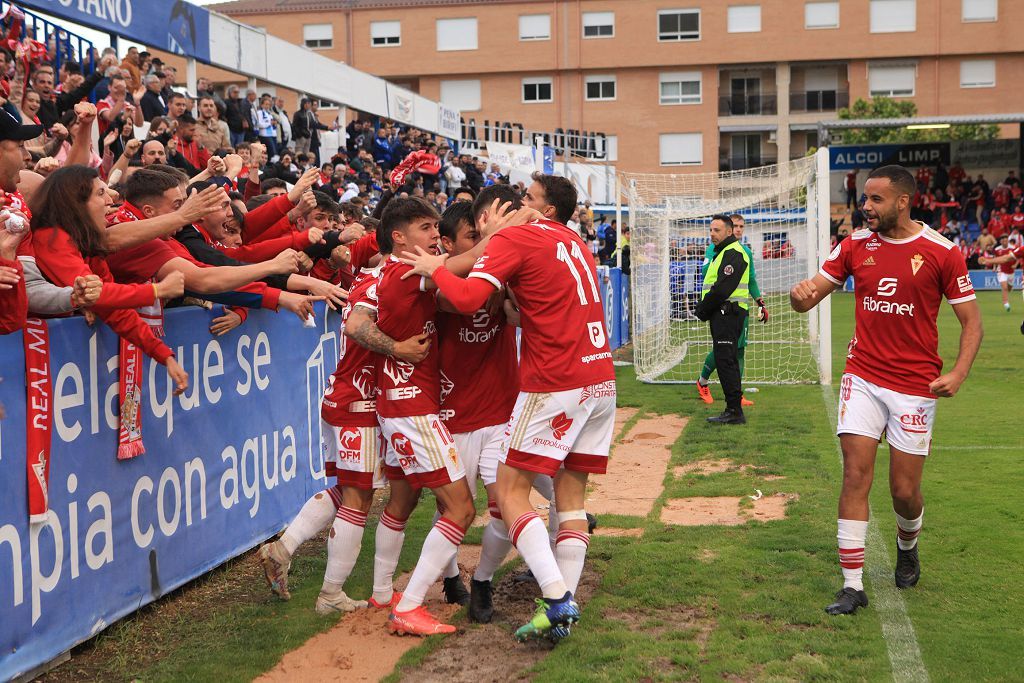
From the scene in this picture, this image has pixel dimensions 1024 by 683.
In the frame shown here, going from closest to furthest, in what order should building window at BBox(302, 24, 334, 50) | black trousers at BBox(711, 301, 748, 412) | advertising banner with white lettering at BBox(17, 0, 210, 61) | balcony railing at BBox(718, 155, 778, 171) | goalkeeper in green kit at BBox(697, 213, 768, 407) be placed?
1. black trousers at BBox(711, 301, 748, 412)
2. goalkeeper in green kit at BBox(697, 213, 768, 407)
3. advertising banner with white lettering at BBox(17, 0, 210, 61)
4. balcony railing at BBox(718, 155, 778, 171)
5. building window at BBox(302, 24, 334, 50)

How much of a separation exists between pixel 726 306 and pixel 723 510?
443cm

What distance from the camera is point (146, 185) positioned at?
5656 millimetres

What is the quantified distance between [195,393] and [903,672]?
3899mm

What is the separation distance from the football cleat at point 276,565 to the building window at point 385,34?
55143mm

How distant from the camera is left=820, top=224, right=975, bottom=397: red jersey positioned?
5438mm

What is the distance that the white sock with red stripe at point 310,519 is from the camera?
569 centimetres

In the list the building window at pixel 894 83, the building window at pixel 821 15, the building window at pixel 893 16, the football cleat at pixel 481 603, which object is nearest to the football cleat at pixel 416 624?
the football cleat at pixel 481 603

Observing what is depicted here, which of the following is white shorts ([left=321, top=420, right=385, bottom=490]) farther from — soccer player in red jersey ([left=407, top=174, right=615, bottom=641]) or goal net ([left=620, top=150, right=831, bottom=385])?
goal net ([left=620, top=150, right=831, bottom=385])

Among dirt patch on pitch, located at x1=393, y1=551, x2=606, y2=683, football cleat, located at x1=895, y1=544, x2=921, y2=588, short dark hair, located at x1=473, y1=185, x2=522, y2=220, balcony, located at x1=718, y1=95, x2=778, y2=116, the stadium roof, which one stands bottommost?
dirt patch on pitch, located at x1=393, y1=551, x2=606, y2=683

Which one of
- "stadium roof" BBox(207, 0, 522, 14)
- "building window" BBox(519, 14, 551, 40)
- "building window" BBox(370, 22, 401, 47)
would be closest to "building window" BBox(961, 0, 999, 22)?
"building window" BBox(519, 14, 551, 40)

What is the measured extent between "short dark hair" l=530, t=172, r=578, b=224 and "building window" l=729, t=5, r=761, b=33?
53649 mm

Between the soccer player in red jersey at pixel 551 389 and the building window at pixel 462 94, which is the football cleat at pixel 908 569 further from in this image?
the building window at pixel 462 94

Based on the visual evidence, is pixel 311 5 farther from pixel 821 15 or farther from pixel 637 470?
pixel 637 470

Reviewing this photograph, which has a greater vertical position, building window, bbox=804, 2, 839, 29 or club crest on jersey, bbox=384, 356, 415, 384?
building window, bbox=804, 2, 839, 29
